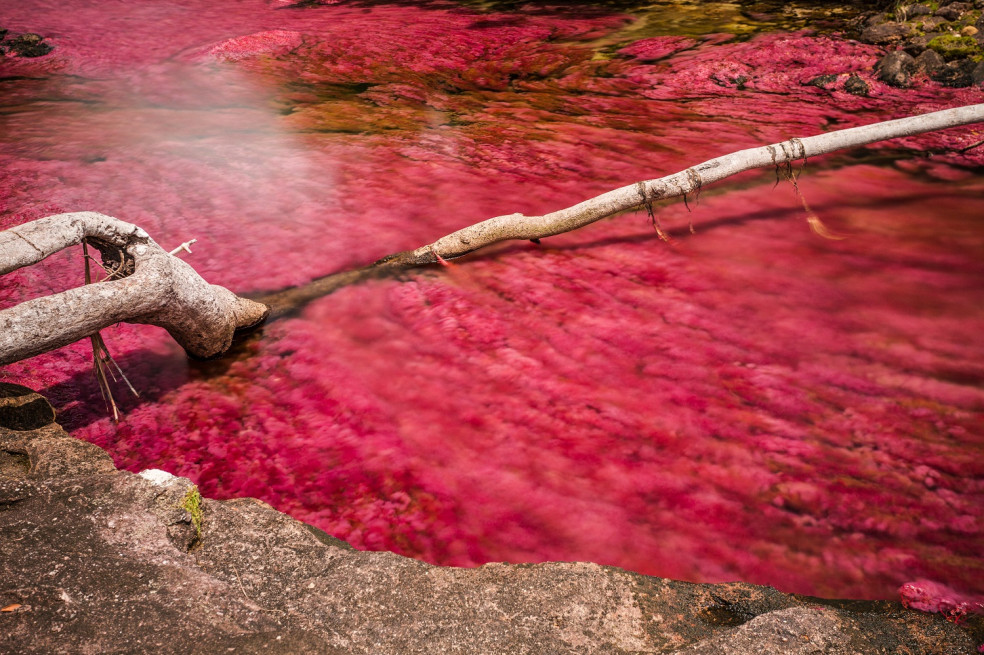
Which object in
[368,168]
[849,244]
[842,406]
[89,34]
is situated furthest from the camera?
[89,34]

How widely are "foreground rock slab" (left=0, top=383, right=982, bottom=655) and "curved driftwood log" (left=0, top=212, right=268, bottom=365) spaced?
0.38 metres

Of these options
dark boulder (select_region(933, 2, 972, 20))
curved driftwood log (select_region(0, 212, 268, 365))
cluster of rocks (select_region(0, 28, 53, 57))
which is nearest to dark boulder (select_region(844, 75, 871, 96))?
dark boulder (select_region(933, 2, 972, 20))

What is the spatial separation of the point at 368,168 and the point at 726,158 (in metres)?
2.58

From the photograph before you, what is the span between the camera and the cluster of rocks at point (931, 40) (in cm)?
513

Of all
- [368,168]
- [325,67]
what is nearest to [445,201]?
[368,168]

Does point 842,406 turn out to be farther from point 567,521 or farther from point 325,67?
point 325,67

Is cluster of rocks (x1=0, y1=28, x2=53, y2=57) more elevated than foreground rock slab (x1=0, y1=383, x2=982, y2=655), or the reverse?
cluster of rocks (x1=0, y1=28, x2=53, y2=57)

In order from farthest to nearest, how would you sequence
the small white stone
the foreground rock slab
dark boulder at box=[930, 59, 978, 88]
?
dark boulder at box=[930, 59, 978, 88]
the small white stone
the foreground rock slab

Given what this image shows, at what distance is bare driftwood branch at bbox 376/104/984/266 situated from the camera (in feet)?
10.3

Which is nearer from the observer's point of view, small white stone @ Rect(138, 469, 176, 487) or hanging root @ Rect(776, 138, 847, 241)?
small white stone @ Rect(138, 469, 176, 487)

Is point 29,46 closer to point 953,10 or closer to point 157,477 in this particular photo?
point 157,477

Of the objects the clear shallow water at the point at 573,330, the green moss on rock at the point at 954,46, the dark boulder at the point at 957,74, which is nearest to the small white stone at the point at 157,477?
the clear shallow water at the point at 573,330

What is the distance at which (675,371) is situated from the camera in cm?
262

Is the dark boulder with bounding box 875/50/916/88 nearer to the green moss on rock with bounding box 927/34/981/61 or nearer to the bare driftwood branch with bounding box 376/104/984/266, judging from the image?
the green moss on rock with bounding box 927/34/981/61
